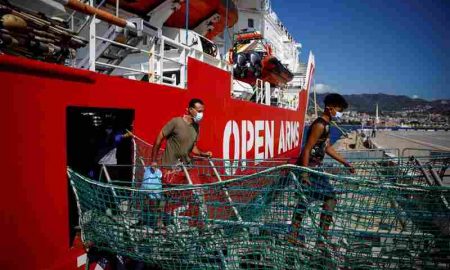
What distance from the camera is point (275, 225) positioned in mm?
2826

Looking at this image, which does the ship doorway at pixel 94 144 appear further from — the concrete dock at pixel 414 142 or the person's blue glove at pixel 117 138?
the concrete dock at pixel 414 142

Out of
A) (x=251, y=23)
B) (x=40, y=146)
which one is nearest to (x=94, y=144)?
(x=40, y=146)

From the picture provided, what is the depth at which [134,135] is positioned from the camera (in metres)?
4.34

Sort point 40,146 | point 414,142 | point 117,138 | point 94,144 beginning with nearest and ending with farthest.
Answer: point 40,146
point 117,138
point 94,144
point 414,142

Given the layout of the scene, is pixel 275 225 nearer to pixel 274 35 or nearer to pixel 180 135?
pixel 180 135

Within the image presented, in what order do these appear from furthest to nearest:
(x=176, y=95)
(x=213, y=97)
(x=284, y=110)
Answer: (x=284, y=110) < (x=213, y=97) < (x=176, y=95)

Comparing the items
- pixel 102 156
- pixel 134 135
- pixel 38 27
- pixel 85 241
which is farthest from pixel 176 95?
pixel 85 241

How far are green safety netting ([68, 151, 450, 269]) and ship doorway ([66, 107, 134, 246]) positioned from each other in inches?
39.8

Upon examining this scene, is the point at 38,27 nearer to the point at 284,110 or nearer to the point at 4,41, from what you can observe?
the point at 4,41

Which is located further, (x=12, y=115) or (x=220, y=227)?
(x=220, y=227)

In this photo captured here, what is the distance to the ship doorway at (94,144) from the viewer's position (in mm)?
4312

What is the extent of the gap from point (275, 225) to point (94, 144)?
3.64 meters

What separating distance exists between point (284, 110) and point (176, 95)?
8.28 meters

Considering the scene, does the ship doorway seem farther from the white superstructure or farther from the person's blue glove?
the white superstructure
